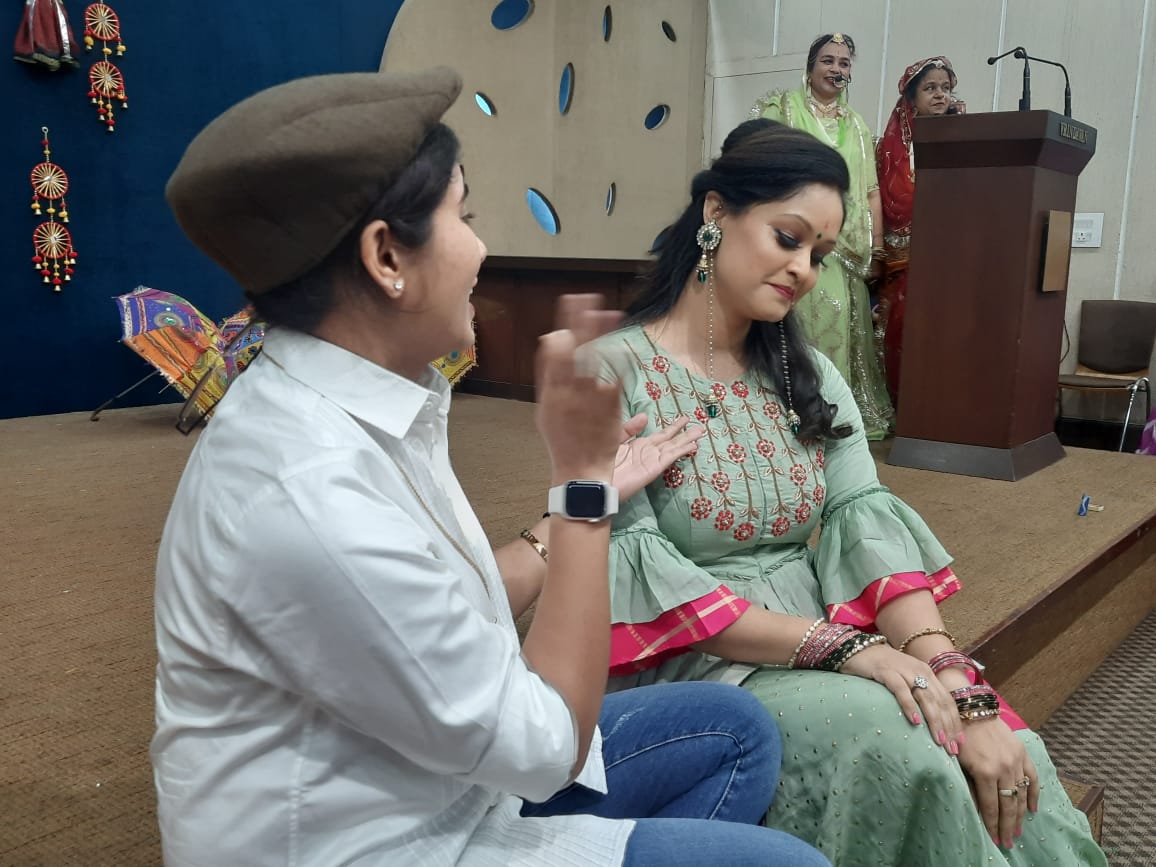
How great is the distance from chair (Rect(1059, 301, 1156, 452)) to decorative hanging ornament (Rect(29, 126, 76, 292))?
14.9 feet

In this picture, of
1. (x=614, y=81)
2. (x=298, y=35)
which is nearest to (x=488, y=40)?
(x=614, y=81)

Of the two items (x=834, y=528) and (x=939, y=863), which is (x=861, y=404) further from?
(x=939, y=863)

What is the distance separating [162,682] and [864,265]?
3.76 meters

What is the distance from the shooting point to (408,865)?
69 centimetres

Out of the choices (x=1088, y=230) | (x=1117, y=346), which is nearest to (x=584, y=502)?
(x=1117, y=346)

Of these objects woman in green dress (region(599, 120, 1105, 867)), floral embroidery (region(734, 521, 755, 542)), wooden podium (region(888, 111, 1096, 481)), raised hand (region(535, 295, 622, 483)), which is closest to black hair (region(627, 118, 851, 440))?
woman in green dress (region(599, 120, 1105, 867))

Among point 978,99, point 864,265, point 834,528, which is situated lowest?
point 834,528

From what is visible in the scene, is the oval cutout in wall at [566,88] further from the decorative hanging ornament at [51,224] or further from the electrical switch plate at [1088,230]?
the decorative hanging ornament at [51,224]

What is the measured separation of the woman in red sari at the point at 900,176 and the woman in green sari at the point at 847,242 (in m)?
0.05

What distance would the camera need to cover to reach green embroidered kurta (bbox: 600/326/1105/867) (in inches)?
41.8

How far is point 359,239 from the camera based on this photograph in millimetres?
716

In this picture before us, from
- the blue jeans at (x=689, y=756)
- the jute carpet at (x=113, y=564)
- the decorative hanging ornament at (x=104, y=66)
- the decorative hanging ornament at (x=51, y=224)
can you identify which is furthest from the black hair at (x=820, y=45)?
the blue jeans at (x=689, y=756)

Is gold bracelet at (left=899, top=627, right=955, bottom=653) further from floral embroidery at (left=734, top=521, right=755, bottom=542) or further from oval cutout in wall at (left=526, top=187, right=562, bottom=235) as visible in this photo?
oval cutout in wall at (left=526, top=187, right=562, bottom=235)

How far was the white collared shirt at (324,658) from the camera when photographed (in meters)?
0.64
